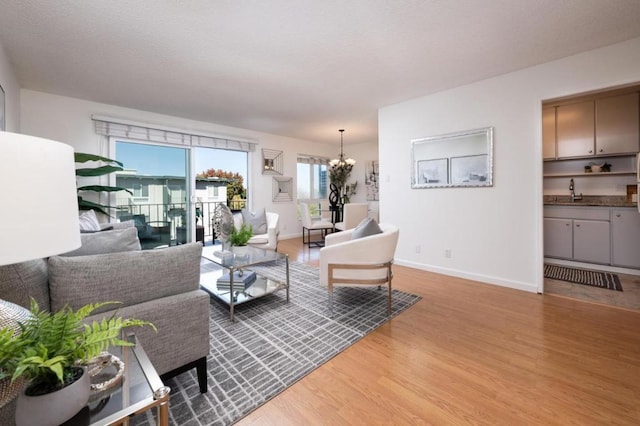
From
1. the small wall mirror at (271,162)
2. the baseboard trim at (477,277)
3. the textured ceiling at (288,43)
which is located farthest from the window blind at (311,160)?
the baseboard trim at (477,277)

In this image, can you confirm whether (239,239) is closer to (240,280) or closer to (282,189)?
(240,280)

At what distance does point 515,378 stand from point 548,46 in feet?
9.34

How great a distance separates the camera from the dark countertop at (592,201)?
3493mm

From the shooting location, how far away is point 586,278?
3.32 m

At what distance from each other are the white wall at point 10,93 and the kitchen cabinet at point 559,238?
6643mm

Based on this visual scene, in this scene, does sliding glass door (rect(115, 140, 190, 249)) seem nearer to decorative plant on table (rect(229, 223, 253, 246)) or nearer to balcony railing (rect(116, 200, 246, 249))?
balcony railing (rect(116, 200, 246, 249))

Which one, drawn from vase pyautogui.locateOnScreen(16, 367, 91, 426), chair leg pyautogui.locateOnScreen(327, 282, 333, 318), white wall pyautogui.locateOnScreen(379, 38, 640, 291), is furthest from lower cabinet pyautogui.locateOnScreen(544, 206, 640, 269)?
vase pyautogui.locateOnScreen(16, 367, 91, 426)

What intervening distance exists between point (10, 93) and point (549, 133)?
22.3 feet

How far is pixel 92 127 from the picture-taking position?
389 centimetres

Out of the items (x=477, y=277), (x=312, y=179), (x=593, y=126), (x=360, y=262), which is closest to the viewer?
(x=360, y=262)

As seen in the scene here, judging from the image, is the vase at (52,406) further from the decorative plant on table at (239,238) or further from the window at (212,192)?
the window at (212,192)

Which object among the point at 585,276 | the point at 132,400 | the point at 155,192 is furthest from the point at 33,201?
the point at 585,276

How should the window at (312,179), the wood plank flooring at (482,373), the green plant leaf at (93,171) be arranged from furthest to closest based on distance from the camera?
the window at (312,179)
the green plant leaf at (93,171)
the wood plank flooring at (482,373)

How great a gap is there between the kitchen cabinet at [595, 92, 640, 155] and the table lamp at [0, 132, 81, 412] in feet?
17.7
